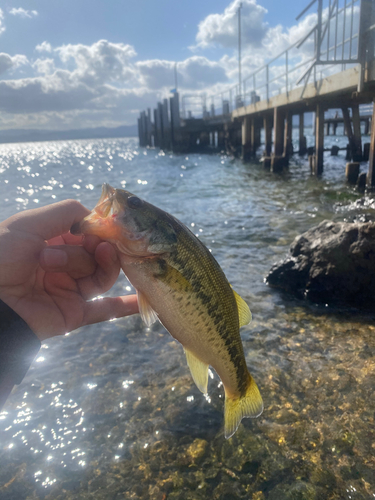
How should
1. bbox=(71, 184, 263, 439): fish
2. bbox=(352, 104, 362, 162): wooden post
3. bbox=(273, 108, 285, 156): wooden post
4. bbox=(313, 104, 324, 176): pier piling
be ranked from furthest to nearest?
bbox=(273, 108, 285, 156): wooden post → bbox=(352, 104, 362, 162): wooden post → bbox=(313, 104, 324, 176): pier piling → bbox=(71, 184, 263, 439): fish

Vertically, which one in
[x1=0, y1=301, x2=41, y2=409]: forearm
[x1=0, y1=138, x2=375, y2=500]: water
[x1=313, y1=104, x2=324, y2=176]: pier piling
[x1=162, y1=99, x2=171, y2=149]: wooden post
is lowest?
[x1=0, y1=138, x2=375, y2=500]: water

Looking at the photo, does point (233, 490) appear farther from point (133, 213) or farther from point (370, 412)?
point (133, 213)

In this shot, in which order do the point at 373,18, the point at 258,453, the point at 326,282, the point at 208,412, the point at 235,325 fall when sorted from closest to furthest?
the point at 235,325, the point at 258,453, the point at 208,412, the point at 326,282, the point at 373,18

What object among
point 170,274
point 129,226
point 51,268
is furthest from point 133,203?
point 51,268

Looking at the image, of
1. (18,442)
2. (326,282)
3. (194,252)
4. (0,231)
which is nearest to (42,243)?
(0,231)

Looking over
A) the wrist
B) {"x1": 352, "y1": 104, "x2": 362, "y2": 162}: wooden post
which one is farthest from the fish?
{"x1": 352, "y1": 104, "x2": 362, "y2": 162}: wooden post

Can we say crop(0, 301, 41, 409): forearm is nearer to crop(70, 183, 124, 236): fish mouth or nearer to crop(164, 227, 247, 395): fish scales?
crop(70, 183, 124, 236): fish mouth

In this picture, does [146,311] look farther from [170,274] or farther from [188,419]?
[188,419]
